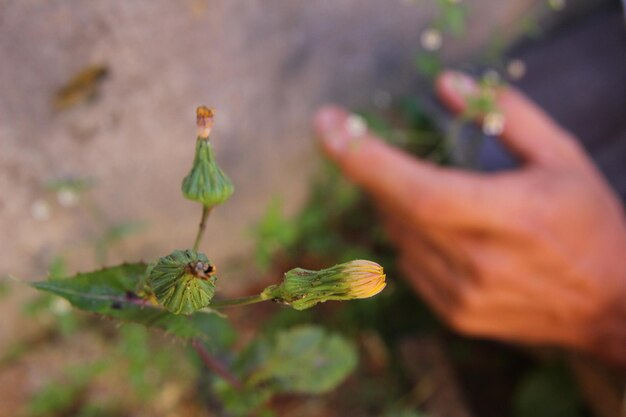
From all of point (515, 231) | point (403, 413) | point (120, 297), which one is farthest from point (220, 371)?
point (403, 413)

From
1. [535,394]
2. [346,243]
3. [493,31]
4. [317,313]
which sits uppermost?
[493,31]

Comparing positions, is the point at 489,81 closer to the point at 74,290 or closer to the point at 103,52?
the point at 103,52

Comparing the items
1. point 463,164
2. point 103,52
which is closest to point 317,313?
point 463,164

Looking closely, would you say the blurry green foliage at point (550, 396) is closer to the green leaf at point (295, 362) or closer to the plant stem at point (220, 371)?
the green leaf at point (295, 362)

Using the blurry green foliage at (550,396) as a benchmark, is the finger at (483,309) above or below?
above

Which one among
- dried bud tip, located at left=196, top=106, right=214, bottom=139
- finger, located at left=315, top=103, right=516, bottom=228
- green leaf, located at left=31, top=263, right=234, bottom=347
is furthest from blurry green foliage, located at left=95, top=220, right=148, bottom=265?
dried bud tip, located at left=196, top=106, right=214, bottom=139

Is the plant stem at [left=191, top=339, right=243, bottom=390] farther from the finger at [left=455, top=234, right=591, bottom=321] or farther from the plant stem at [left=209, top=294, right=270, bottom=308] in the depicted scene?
the finger at [left=455, top=234, right=591, bottom=321]

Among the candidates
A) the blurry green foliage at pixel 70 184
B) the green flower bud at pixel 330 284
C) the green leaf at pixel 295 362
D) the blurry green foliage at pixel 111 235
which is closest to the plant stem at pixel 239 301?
the green flower bud at pixel 330 284
